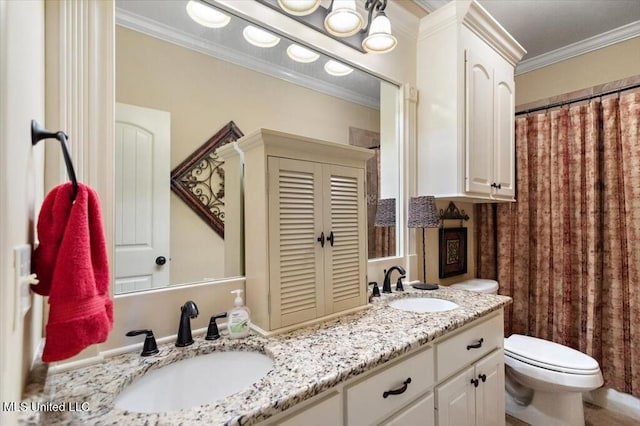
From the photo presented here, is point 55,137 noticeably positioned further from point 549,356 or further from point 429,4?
point 549,356

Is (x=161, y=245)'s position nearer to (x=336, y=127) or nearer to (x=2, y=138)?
(x=2, y=138)

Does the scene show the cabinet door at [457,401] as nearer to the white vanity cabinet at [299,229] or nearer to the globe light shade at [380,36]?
the white vanity cabinet at [299,229]

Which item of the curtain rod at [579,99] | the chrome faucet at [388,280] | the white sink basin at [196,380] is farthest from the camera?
the curtain rod at [579,99]

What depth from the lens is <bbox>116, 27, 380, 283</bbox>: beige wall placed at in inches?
43.4

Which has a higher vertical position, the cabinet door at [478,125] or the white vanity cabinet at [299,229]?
the cabinet door at [478,125]

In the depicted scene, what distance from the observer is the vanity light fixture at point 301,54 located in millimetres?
1480

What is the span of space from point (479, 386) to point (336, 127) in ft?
4.72

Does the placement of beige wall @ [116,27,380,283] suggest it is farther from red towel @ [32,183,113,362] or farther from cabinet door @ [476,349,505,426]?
cabinet door @ [476,349,505,426]

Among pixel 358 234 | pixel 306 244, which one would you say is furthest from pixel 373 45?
pixel 306 244

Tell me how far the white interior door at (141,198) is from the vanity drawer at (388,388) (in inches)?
29.8

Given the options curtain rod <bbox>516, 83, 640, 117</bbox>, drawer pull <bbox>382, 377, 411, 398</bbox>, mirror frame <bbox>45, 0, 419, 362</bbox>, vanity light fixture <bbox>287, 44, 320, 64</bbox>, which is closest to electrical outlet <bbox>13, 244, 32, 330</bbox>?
mirror frame <bbox>45, 0, 419, 362</bbox>

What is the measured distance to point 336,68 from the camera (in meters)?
1.65

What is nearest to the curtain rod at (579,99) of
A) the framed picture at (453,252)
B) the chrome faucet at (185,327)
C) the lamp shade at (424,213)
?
the framed picture at (453,252)

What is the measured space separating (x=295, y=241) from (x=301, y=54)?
948 mm
